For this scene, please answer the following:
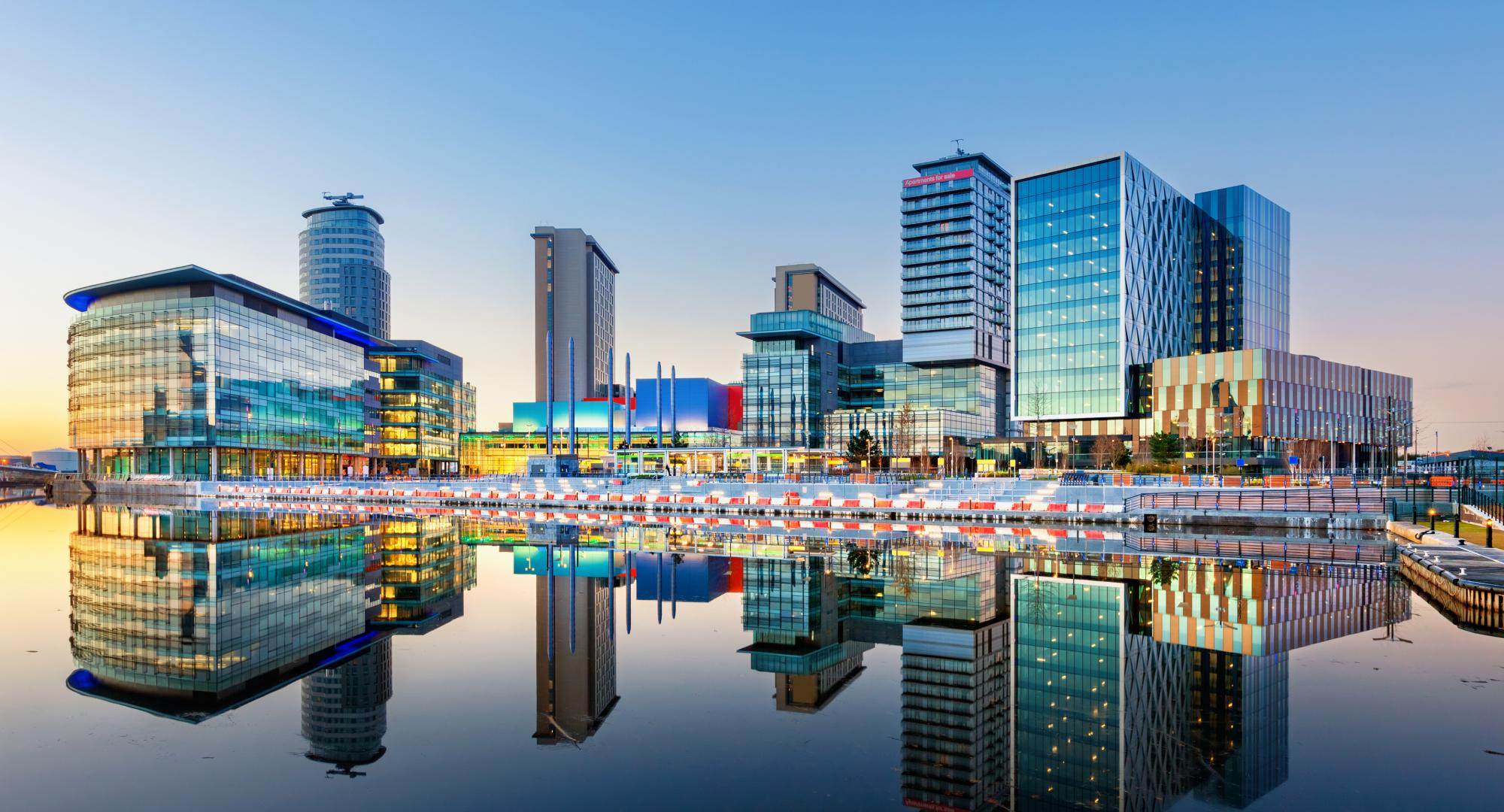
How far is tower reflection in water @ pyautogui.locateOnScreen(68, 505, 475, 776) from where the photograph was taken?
13.7 metres

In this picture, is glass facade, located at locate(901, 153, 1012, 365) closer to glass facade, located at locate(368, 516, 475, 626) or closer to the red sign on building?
the red sign on building

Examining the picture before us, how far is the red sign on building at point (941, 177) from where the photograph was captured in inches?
6132

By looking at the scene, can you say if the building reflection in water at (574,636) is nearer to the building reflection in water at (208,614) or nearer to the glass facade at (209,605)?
the building reflection in water at (208,614)

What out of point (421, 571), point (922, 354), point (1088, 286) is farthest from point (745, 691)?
point (922, 354)

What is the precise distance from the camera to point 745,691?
14.5 meters

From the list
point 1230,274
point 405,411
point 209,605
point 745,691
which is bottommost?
point 209,605

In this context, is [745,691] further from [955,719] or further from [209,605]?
[209,605]

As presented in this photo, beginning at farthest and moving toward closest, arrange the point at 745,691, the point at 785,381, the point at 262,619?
the point at 785,381
the point at 262,619
the point at 745,691

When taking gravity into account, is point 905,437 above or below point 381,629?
above

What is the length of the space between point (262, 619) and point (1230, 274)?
16455 centimetres

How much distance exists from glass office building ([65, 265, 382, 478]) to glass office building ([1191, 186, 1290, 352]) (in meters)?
147

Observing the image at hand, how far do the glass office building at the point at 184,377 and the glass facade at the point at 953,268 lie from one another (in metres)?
98.9

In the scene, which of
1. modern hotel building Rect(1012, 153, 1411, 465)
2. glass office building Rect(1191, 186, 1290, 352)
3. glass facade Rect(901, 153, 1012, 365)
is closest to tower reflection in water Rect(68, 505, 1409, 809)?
modern hotel building Rect(1012, 153, 1411, 465)

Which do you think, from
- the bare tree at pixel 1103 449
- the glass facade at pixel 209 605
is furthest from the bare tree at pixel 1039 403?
the glass facade at pixel 209 605
